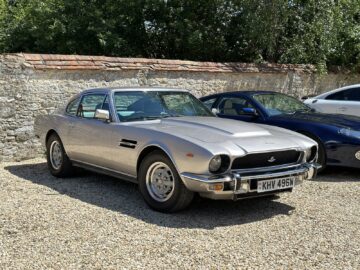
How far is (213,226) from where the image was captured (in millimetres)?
4883

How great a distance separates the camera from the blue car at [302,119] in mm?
7254

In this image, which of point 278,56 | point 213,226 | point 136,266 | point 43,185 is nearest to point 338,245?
point 213,226

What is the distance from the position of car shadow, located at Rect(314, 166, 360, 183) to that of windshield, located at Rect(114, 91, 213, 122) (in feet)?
7.19

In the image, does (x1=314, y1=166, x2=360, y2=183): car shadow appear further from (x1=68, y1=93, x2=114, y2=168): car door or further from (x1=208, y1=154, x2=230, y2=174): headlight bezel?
(x1=68, y1=93, x2=114, y2=168): car door

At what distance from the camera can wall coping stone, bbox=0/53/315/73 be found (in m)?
8.81

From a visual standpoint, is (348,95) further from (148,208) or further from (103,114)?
(148,208)

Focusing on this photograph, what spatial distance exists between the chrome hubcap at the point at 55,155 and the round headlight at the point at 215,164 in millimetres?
3178

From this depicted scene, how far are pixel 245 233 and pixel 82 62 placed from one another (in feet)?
19.5

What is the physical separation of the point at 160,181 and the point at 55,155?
269 centimetres

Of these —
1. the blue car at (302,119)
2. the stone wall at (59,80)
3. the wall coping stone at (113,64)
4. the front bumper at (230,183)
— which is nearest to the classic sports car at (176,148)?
the front bumper at (230,183)

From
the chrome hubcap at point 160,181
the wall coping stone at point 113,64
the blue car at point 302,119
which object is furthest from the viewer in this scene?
the wall coping stone at point 113,64

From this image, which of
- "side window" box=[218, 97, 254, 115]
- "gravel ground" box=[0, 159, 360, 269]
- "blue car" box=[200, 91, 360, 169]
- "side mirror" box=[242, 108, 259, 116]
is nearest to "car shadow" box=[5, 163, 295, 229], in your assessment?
"gravel ground" box=[0, 159, 360, 269]

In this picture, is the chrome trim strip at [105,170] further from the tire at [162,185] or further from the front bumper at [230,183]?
the front bumper at [230,183]

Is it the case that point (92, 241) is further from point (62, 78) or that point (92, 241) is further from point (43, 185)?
Answer: point (62, 78)
